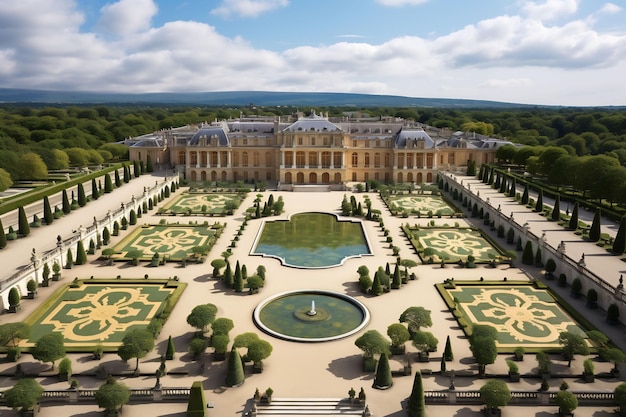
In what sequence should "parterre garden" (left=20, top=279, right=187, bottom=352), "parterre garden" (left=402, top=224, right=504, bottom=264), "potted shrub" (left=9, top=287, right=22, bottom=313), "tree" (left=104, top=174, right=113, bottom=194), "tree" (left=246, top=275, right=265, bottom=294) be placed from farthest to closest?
1. "tree" (left=104, top=174, right=113, bottom=194)
2. "parterre garden" (left=402, top=224, right=504, bottom=264)
3. "tree" (left=246, top=275, right=265, bottom=294)
4. "potted shrub" (left=9, top=287, right=22, bottom=313)
5. "parterre garden" (left=20, top=279, right=187, bottom=352)

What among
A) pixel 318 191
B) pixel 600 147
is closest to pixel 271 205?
pixel 318 191

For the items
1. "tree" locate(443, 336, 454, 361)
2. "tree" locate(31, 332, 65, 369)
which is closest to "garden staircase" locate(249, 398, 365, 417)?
"tree" locate(443, 336, 454, 361)

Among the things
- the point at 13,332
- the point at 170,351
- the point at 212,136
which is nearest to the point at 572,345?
the point at 170,351

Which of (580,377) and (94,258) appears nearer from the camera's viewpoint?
(580,377)

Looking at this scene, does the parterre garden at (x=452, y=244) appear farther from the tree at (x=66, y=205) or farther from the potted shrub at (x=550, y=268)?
the tree at (x=66, y=205)

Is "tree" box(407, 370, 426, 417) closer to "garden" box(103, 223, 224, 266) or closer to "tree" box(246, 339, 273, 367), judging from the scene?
"tree" box(246, 339, 273, 367)

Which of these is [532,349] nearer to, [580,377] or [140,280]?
[580,377]

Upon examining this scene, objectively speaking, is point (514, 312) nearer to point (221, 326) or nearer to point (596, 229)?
point (596, 229)
